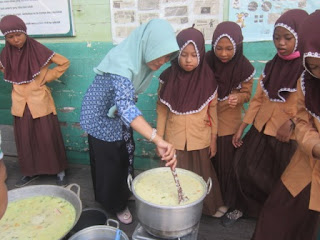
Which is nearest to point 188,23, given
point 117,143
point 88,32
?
point 88,32

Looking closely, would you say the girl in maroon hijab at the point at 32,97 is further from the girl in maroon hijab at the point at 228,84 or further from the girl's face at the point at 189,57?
the girl in maroon hijab at the point at 228,84

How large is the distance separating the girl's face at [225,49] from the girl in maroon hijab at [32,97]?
70.8 inches

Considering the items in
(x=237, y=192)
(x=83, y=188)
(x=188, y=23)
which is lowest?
(x=83, y=188)

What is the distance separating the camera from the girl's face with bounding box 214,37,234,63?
7.80 ft

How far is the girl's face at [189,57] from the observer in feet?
7.49

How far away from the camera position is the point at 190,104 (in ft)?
7.90

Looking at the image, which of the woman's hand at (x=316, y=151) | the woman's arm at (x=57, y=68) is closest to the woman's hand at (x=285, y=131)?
the woman's hand at (x=316, y=151)

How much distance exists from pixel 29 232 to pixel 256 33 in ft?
8.71

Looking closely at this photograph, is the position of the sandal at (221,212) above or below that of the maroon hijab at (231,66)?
below

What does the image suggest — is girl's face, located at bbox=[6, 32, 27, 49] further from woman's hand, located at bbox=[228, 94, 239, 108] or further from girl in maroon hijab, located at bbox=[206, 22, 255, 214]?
woman's hand, located at bbox=[228, 94, 239, 108]

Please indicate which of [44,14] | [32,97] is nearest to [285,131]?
[32,97]

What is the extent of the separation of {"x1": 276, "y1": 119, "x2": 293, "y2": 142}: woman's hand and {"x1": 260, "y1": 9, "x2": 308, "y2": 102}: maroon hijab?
0.20 meters

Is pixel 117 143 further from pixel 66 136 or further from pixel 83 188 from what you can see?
pixel 66 136

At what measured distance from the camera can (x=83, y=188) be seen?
3.51 meters
